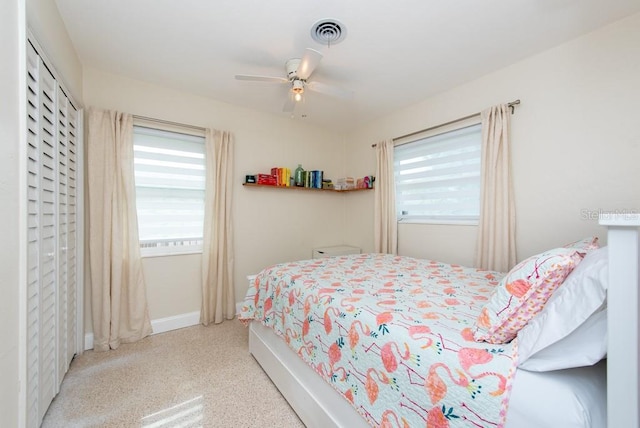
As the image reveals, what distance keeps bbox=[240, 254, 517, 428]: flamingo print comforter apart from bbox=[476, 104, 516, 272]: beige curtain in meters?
0.41

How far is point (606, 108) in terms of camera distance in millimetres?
1784

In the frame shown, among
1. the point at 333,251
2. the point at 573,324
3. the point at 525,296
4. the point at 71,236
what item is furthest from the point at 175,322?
the point at 573,324

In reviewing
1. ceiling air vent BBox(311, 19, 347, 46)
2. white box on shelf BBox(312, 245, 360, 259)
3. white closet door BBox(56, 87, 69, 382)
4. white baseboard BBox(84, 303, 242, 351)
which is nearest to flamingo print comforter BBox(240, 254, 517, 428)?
white baseboard BBox(84, 303, 242, 351)

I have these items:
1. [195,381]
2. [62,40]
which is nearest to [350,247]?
[195,381]

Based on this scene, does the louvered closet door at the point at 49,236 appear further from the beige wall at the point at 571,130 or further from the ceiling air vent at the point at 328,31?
the beige wall at the point at 571,130

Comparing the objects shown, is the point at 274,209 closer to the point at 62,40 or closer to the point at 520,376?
the point at 62,40

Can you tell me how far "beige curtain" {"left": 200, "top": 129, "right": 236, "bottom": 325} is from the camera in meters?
2.79

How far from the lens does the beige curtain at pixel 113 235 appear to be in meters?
2.26

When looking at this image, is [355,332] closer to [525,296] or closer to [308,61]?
[525,296]

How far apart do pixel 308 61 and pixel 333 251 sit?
2.34m

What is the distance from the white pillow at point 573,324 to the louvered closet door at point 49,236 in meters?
2.05

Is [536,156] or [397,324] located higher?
[536,156]

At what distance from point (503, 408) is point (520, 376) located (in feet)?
0.36

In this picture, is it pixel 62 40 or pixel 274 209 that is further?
pixel 274 209
